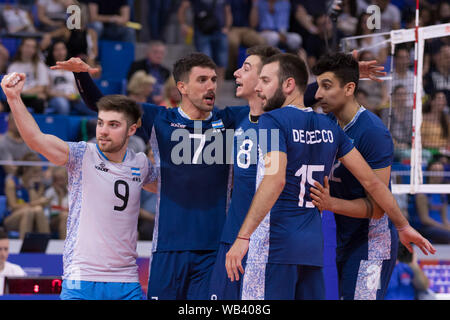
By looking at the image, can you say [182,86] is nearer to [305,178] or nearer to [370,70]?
[305,178]

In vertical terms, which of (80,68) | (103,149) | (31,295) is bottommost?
(31,295)

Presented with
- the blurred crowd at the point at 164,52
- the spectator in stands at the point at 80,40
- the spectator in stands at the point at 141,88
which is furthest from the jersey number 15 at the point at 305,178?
the spectator in stands at the point at 80,40

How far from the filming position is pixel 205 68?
5477mm

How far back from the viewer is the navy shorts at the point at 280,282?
14.3ft

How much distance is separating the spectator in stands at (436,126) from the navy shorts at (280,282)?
296 inches

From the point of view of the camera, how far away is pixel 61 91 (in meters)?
12.0

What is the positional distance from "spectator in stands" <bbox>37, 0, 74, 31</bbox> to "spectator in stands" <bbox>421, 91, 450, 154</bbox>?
23.7 feet

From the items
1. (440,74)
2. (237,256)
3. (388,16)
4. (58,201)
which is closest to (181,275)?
(237,256)

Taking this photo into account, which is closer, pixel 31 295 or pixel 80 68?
pixel 80 68

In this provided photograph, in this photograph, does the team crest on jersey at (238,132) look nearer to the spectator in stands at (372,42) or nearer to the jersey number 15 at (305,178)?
the jersey number 15 at (305,178)

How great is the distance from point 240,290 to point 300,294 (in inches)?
16.1

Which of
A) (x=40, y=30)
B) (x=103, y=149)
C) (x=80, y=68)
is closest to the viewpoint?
(x=103, y=149)
